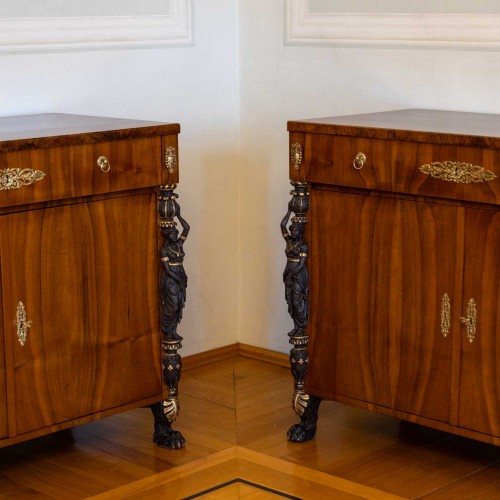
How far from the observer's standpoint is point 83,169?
8.34 ft

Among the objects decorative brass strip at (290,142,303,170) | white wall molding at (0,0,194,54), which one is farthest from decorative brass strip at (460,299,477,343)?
white wall molding at (0,0,194,54)

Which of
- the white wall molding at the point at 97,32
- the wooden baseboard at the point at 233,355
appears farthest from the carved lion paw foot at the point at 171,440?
the white wall molding at the point at 97,32

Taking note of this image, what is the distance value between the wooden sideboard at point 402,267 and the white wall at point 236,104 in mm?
434

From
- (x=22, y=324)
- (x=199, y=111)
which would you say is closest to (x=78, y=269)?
(x=22, y=324)

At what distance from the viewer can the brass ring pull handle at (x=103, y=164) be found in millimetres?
2566

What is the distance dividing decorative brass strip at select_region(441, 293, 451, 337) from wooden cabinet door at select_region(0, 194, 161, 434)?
2.59 feet

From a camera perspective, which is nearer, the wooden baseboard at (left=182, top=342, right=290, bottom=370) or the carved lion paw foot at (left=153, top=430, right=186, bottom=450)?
the carved lion paw foot at (left=153, top=430, right=186, bottom=450)

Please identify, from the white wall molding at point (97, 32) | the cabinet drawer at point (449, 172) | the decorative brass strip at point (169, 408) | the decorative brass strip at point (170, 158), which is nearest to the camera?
the cabinet drawer at point (449, 172)

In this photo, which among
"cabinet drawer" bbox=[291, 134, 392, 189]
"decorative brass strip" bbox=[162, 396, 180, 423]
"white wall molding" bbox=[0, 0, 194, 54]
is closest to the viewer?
"cabinet drawer" bbox=[291, 134, 392, 189]

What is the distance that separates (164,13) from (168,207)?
925 mm

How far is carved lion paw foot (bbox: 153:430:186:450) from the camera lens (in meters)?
2.85

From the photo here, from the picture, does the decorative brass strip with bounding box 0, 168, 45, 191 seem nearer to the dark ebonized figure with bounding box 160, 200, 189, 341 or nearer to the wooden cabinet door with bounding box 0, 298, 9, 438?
the wooden cabinet door with bounding box 0, 298, 9, 438

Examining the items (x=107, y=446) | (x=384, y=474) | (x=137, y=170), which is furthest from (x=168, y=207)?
(x=384, y=474)

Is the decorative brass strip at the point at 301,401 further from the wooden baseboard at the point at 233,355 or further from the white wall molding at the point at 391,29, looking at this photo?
the white wall molding at the point at 391,29
